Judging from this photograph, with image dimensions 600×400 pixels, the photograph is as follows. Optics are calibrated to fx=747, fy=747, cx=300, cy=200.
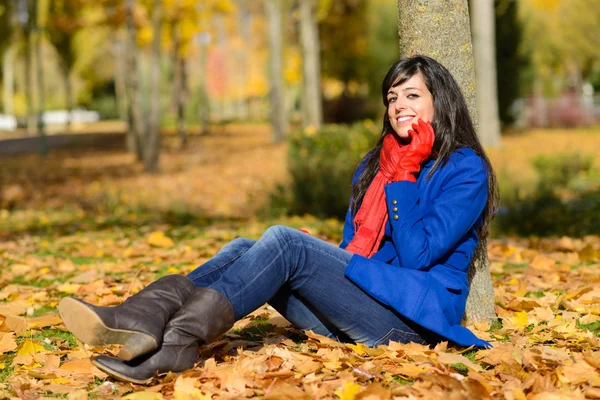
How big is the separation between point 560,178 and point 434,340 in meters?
9.73

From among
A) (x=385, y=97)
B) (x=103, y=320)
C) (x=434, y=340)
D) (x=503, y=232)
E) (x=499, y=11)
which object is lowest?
(x=503, y=232)

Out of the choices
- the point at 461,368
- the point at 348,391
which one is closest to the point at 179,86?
the point at 461,368

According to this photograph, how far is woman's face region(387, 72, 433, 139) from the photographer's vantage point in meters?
3.18

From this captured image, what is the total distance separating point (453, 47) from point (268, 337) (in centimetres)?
167

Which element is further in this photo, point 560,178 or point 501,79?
point 501,79

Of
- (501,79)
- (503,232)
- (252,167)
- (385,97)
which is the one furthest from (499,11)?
(385,97)

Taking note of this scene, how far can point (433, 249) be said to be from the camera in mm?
2959

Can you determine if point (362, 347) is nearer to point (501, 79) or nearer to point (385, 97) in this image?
point (385, 97)

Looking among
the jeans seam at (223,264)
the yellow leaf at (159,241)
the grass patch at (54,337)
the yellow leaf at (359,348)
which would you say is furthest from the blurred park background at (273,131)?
the grass patch at (54,337)

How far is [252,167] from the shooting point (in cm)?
1628

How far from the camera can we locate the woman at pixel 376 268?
265 centimetres

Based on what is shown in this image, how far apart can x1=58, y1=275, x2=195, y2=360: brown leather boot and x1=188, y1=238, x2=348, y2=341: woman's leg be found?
31 centimetres

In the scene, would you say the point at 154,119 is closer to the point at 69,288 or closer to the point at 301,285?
the point at 69,288

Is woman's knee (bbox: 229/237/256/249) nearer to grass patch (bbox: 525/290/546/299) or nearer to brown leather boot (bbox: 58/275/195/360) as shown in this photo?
brown leather boot (bbox: 58/275/195/360)
